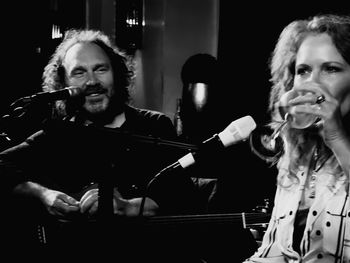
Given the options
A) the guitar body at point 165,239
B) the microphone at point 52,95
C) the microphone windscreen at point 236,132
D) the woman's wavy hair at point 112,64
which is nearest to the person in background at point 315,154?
the microphone windscreen at point 236,132

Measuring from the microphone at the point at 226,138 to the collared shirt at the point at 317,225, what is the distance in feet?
1.17

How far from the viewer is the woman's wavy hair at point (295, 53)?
168 cm

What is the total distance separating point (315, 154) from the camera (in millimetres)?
1772

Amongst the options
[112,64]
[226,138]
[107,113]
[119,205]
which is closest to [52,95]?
[226,138]

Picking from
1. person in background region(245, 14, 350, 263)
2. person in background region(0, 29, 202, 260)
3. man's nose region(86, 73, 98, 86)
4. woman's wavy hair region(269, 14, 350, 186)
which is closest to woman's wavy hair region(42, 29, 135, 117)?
person in background region(0, 29, 202, 260)

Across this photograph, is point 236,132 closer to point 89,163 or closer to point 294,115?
point 294,115

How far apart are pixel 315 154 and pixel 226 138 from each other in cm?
48

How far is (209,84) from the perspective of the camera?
16.0ft

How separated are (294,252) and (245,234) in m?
1.48

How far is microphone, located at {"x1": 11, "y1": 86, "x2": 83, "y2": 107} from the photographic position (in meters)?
1.82

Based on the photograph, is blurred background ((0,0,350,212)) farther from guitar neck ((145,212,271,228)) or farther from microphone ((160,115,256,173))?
microphone ((160,115,256,173))

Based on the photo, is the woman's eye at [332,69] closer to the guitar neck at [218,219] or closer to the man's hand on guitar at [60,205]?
the guitar neck at [218,219]

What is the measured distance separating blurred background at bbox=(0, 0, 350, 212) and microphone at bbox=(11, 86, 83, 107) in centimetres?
222

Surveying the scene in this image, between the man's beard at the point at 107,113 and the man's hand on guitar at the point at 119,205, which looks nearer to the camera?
the man's hand on guitar at the point at 119,205
